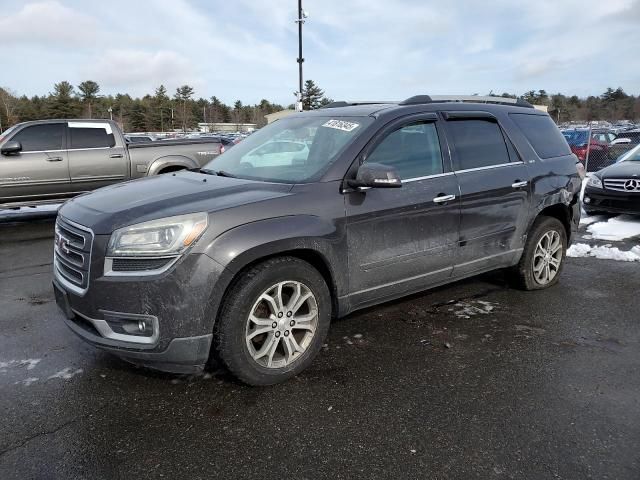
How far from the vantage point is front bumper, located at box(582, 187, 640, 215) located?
27.8ft

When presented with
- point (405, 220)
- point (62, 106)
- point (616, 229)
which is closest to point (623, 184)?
point (616, 229)

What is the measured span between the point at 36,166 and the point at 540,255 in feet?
27.0

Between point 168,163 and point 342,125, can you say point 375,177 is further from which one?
point 168,163

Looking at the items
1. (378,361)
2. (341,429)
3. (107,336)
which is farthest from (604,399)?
(107,336)

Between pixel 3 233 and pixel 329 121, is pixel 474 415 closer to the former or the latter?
pixel 329 121

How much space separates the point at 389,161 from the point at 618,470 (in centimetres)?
235

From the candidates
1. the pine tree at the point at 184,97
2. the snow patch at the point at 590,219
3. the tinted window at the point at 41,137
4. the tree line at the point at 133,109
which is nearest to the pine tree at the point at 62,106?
the tree line at the point at 133,109

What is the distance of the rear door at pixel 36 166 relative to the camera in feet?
27.7

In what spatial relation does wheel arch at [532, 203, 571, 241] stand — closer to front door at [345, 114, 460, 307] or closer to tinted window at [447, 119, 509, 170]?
tinted window at [447, 119, 509, 170]

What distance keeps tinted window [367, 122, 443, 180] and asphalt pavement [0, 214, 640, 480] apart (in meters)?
1.30

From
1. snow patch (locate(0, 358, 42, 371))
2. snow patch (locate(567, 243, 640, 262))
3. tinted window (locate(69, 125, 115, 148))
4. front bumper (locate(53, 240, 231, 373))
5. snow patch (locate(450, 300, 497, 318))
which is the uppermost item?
tinted window (locate(69, 125, 115, 148))

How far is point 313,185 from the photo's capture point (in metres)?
3.24

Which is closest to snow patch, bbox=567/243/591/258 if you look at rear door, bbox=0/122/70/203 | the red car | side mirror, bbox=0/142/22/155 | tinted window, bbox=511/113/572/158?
tinted window, bbox=511/113/572/158

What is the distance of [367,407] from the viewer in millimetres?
2883
